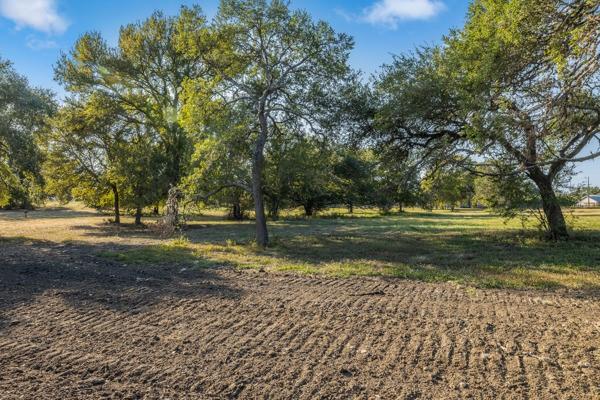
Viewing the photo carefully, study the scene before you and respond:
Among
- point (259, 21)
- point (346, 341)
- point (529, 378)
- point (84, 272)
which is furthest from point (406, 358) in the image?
point (259, 21)

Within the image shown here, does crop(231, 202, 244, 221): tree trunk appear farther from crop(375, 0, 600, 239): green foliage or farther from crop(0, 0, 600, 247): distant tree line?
crop(375, 0, 600, 239): green foliage

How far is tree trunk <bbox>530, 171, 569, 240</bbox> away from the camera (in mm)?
15164

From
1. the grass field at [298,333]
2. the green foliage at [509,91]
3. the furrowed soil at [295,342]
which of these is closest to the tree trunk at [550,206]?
the green foliage at [509,91]

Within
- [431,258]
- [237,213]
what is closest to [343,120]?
[431,258]

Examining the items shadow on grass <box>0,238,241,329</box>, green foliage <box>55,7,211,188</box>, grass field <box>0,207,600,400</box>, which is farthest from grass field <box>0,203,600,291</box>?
green foliage <box>55,7,211,188</box>

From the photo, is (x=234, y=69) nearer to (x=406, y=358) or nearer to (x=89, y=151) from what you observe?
(x=406, y=358)

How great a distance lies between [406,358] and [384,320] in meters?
1.27

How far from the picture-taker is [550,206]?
15.5 meters

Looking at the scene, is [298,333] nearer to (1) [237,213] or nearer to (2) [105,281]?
(2) [105,281]

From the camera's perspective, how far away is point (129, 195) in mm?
27141

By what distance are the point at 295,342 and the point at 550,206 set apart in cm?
1450

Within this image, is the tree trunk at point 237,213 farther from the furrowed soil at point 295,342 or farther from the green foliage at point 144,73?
the furrowed soil at point 295,342

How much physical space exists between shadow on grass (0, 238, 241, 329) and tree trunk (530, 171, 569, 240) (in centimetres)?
1238

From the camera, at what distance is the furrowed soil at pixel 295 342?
356 cm
